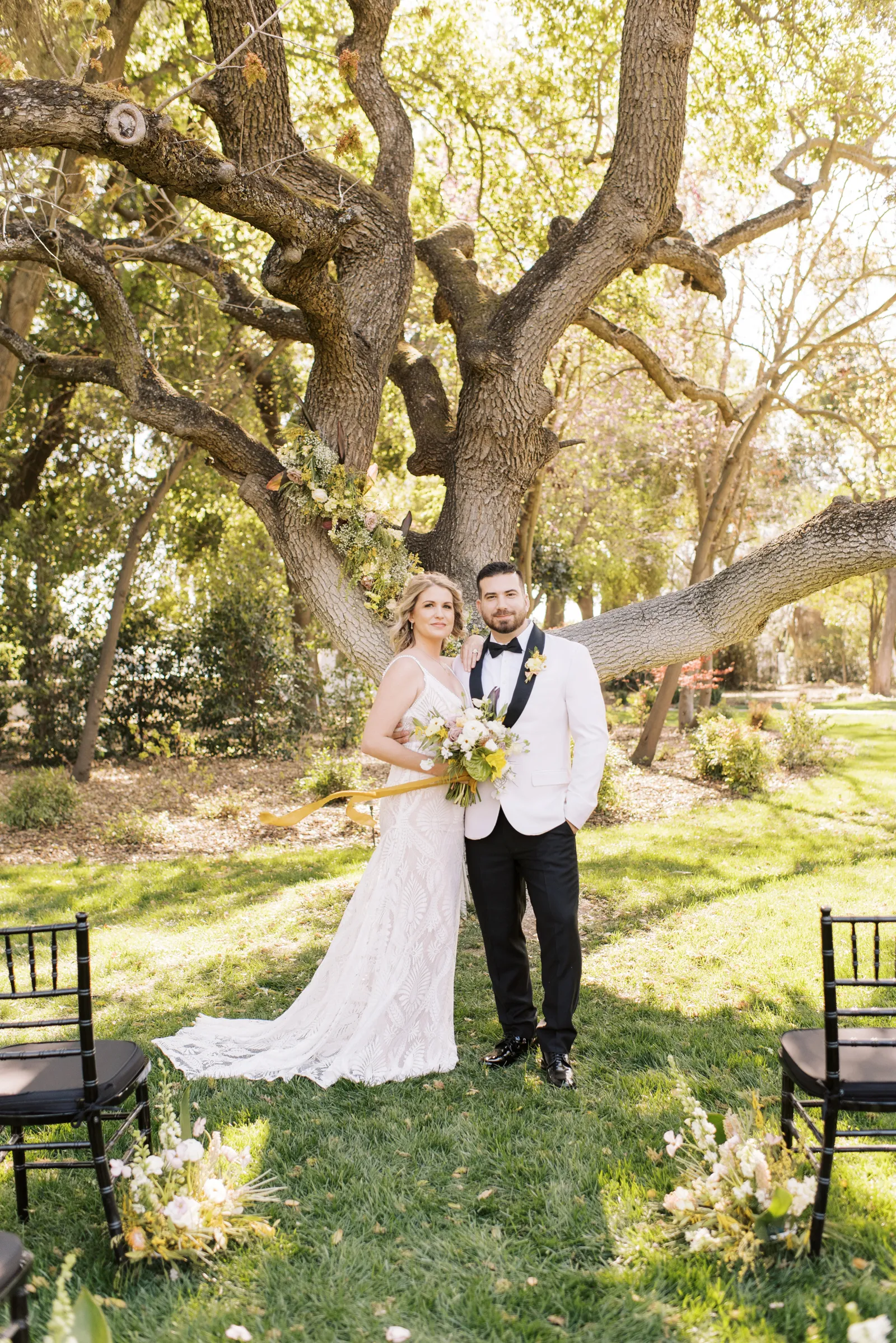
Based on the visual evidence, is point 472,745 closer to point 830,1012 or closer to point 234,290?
point 830,1012

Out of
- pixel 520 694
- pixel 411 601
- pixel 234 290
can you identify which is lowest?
pixel 520 694

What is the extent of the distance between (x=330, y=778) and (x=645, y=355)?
5594 millimetres

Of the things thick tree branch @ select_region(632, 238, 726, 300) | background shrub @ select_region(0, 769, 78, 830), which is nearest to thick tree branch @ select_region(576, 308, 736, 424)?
thick tree branch @ select_region(632, 238, 726, 300)

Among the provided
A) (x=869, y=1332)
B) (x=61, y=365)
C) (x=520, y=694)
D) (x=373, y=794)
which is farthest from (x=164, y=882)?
(x=869, y=1332)

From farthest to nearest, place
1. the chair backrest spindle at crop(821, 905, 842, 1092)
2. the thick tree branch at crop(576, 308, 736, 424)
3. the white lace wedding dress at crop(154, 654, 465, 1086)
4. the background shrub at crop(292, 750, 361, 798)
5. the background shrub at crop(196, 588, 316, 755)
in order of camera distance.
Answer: the background shrub at crop(196, 588, 316, 755) < the background shrub at crop(292, 750, 361, 798) < the thick tree branch at crop(576, 308, 736, 424) < the white lace wedding dress at crop(154, 654, 465, 1086) < the chair backrest spindle at crop(821, 905, 842, 1092)

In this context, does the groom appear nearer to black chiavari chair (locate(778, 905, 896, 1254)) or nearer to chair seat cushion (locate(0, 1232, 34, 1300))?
black chiavari chair (locate(778, 905, 896, 1254))

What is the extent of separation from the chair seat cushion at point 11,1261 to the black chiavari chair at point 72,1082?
589mm

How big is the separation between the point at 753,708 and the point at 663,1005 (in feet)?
32.5

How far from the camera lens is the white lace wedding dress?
4434 mm

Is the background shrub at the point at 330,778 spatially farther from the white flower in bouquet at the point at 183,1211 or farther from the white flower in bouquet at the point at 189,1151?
the white flower in bouquet at the point at 183,1211

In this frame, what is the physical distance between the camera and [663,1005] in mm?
5141

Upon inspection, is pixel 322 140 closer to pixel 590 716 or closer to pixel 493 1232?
pixel 590 716

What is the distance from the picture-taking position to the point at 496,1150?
144 inches

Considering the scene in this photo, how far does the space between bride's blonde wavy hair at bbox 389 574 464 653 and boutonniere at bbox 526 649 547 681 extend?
1.88 ft
